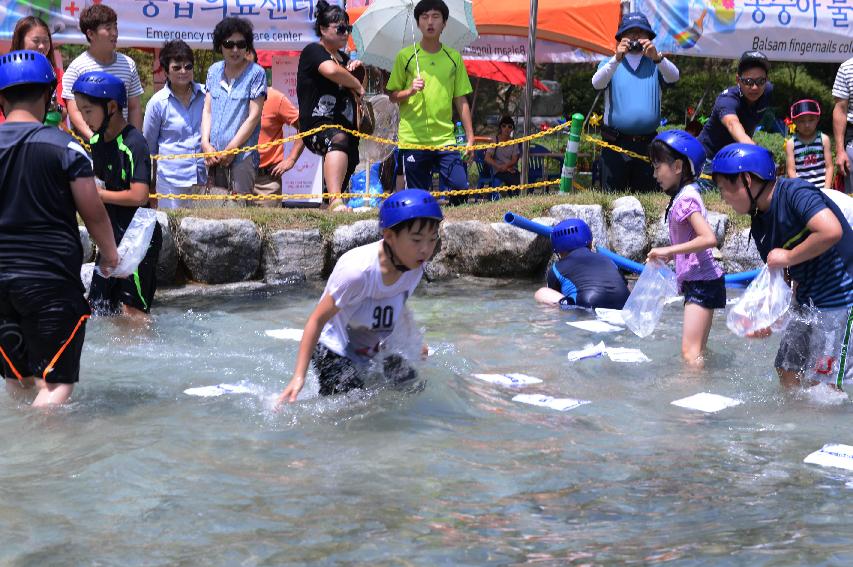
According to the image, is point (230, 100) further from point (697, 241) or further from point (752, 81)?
point (697, 241)

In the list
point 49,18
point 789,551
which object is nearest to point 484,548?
point 789,551

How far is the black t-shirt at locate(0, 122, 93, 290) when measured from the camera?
184 inches

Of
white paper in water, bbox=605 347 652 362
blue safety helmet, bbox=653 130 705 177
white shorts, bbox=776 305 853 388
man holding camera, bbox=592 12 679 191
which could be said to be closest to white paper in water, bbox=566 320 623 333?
white paper in water, bbox=605 347 652 362

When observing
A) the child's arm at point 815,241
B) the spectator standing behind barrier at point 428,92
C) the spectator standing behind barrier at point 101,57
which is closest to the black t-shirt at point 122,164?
the spectator standing behind barrier at point 101,57

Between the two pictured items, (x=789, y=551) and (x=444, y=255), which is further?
(x=444, y=255)

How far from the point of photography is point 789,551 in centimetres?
361

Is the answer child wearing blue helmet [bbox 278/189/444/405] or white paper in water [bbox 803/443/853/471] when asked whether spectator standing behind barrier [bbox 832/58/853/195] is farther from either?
child wearing blue helmet [bbox 278/189/444/405]

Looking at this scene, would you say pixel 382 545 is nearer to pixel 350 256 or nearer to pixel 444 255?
pixel 350 256

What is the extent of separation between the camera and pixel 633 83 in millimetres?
10258

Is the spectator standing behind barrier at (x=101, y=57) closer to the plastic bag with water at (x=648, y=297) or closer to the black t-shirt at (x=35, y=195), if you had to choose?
the black t-shirt at (x=35, y=195)

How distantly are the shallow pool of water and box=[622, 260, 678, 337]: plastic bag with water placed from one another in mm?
282

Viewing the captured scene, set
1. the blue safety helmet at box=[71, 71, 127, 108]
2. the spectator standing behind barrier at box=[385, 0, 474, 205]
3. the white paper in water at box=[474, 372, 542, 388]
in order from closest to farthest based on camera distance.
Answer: the blue safety helmet at box=[71, 71, 127, 108] → the white paper in water at box=[474, 372, 542, 388] → the spectator standing behind barrier at box=[385, 0, 474, 205]

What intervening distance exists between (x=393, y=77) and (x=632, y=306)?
3.95 m

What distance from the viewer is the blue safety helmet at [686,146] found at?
622 centimetres
